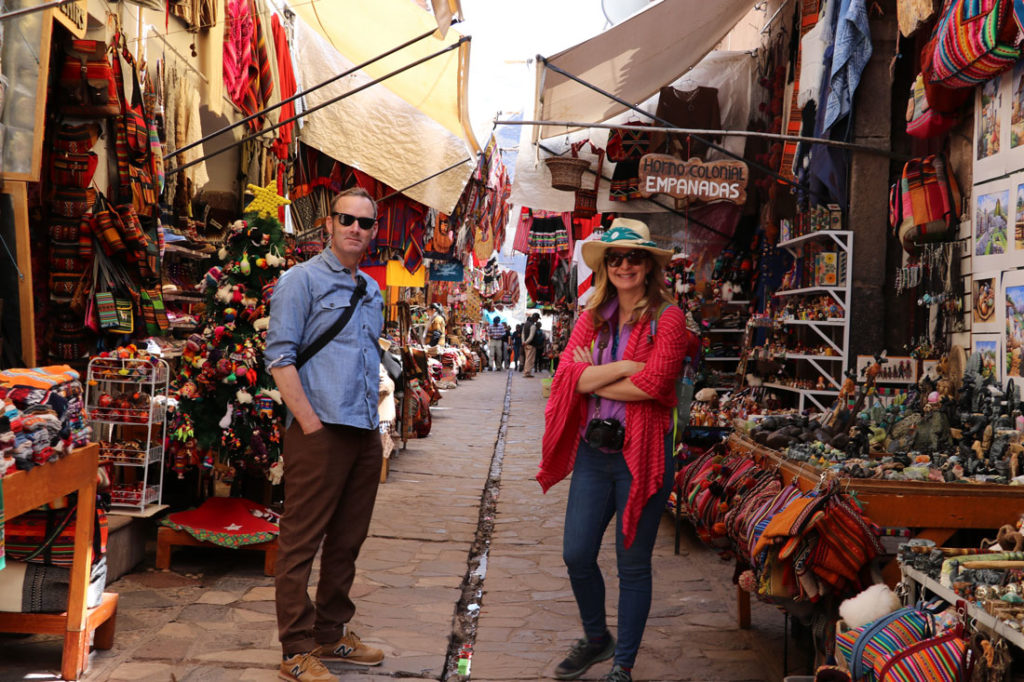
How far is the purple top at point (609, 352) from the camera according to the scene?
398cm

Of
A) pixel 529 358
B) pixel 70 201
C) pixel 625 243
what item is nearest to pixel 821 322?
pixel 625 243

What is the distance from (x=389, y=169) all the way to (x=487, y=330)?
29.3 m

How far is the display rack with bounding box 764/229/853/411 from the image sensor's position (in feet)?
26.0

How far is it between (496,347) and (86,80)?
31.1 m

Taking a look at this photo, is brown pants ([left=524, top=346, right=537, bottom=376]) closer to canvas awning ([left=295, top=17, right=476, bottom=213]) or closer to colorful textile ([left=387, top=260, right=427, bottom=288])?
colorful textile ([left=387, top=260, right=427, bottom=288])

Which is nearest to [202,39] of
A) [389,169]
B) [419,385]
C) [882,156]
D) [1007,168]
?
[389,169]

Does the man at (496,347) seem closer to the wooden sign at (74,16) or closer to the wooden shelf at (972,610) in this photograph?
the wooden sign at (74,16)

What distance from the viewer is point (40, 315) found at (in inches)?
233

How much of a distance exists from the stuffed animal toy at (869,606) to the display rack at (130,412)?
13.2 ft

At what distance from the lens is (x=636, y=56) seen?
27.9 feet

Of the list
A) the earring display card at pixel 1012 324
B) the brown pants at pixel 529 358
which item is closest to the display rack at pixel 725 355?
the earring display card at pixel 1012 324

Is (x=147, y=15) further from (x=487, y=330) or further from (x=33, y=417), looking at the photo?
(x=487, y=330)

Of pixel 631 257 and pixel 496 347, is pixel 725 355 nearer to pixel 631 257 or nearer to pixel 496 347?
pixel 631 257

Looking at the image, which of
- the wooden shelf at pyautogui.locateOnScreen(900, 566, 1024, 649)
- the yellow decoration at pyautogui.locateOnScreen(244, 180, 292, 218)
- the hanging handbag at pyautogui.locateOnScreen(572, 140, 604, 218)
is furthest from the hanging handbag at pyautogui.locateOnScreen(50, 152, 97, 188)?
the hanging handbag at pyautogui.locateOnScreen(572, 140, 604, 218)
